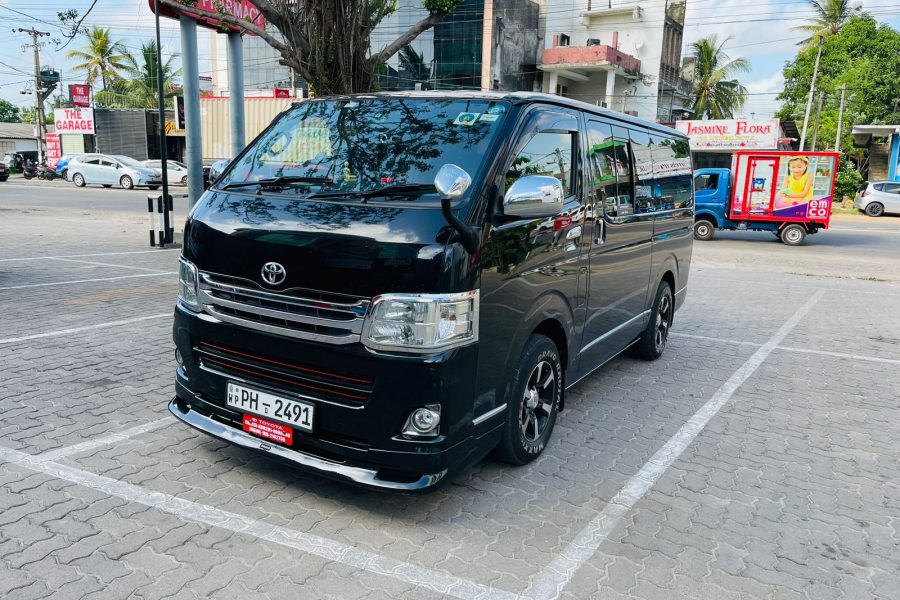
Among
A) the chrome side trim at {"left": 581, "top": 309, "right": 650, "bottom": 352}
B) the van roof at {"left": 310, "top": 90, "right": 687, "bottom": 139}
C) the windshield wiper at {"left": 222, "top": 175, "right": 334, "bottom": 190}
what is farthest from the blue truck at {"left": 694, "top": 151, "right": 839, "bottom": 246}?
the windshield wiper at {"left": 222, "top": 175, "right": 334, "bottom": 190}

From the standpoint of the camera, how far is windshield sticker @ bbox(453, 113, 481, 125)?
373 cm

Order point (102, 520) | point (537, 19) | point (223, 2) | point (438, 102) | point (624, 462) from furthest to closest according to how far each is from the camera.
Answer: point (537, 19) → point (223, 2) → point (624, 462) → point (438, 102) → point (102, 520)

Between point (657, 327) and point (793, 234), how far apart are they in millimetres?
14612

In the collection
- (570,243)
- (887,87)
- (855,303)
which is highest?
(887,87)

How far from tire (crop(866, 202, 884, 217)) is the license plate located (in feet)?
103

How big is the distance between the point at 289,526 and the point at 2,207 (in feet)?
72.6

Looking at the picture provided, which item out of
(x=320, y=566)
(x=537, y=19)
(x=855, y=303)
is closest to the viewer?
(x=320, y=566)

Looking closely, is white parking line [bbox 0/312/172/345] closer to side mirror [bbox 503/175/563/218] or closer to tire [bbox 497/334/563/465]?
tire [bbox 497/334/563/465]

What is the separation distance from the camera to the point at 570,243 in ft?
13.6

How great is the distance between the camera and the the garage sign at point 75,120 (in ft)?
140

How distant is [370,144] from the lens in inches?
151

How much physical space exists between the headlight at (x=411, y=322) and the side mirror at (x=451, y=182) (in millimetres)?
460

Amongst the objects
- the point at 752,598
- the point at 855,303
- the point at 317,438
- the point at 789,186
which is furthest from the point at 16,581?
the point at 789,186

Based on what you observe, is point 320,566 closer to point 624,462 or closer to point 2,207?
point 624,462
